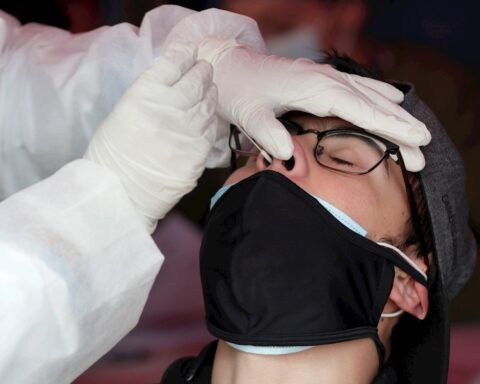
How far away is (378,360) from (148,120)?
0.64 meters

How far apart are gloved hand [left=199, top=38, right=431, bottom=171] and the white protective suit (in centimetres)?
14

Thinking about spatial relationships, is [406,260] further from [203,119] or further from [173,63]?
[173,63]

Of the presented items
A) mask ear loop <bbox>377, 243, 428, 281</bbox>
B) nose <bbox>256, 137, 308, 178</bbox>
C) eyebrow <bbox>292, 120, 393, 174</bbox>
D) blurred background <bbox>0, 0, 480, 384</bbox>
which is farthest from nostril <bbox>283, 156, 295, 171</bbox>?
blurred background <bbox>0, 0, 480, 384</bbox>

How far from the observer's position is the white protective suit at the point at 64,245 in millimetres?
1081

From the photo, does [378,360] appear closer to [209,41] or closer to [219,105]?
[219,105]

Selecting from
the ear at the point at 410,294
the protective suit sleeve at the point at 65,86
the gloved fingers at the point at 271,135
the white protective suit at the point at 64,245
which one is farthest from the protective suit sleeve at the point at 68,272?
the ear at the point at 410,294

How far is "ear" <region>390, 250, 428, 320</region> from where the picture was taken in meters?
1.35

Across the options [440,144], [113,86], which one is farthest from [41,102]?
[440,144]

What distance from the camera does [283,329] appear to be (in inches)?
46.7

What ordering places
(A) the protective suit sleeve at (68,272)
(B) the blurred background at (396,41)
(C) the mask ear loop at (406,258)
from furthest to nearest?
1. (B) the blurred background at (396,41)
2. (C) the mask ear loop at (406,258)
3. (A) the protective suit sleeve at (68,272)

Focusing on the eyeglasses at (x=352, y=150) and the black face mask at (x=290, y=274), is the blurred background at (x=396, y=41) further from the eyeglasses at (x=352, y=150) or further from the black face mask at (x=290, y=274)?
the black face mask at (x=290, y=274)

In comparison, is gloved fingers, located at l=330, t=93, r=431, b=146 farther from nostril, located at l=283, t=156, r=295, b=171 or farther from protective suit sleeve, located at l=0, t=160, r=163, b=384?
protective suit sleeve, located at l=0, t=160, r=163, b=384

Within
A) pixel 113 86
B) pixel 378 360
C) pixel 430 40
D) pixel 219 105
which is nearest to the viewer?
pixel 378 360

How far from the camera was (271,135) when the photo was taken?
1269 millimetres
